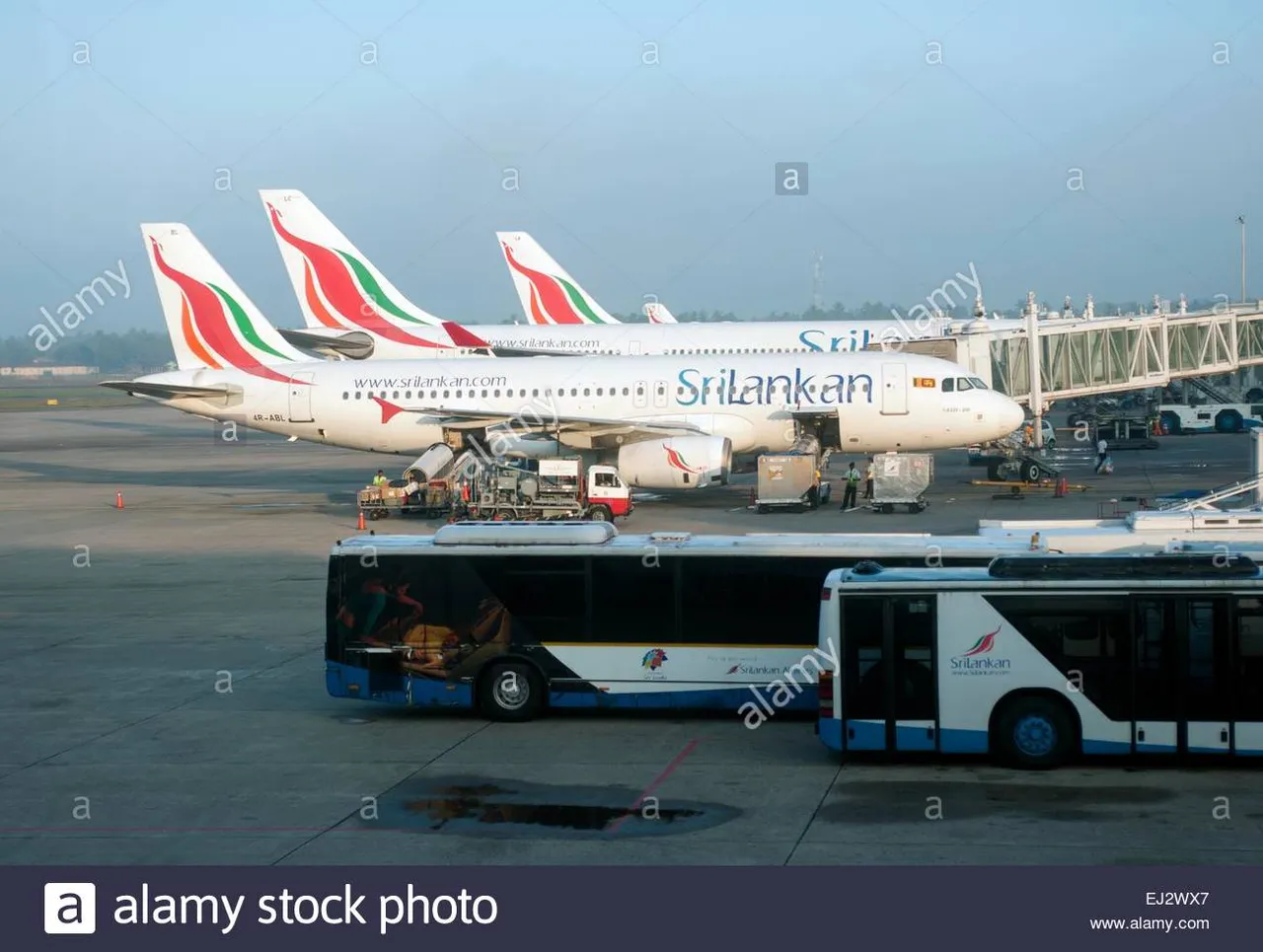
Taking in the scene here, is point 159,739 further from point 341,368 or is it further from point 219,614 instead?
point 341,368

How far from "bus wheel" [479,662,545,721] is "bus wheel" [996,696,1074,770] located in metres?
6.45

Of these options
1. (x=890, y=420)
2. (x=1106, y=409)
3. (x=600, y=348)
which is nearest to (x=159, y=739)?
(x=890, y=420)

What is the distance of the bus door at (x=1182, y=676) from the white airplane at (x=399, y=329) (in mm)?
48053

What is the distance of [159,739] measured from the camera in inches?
776

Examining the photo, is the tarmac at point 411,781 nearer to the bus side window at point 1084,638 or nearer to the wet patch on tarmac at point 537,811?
the wet patch on tarmac at point 537,811

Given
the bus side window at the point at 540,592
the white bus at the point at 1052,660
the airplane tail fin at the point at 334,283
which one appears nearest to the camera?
the white bus at the point at 1052,660

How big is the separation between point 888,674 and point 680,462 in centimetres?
2736

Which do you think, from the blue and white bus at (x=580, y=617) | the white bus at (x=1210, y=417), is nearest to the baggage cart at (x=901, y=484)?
the blue and white bus at (x=580, y=617)

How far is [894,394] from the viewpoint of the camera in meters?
46.0

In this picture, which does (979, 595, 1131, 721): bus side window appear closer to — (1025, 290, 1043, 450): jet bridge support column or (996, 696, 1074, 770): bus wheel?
(996, 696, 1074, 770): bus wheel

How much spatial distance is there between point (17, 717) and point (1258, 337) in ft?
205

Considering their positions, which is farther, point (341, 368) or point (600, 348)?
point (600, 348)

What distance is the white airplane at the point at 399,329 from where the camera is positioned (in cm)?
6544

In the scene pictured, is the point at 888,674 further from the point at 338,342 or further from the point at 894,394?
the point at 338,342
